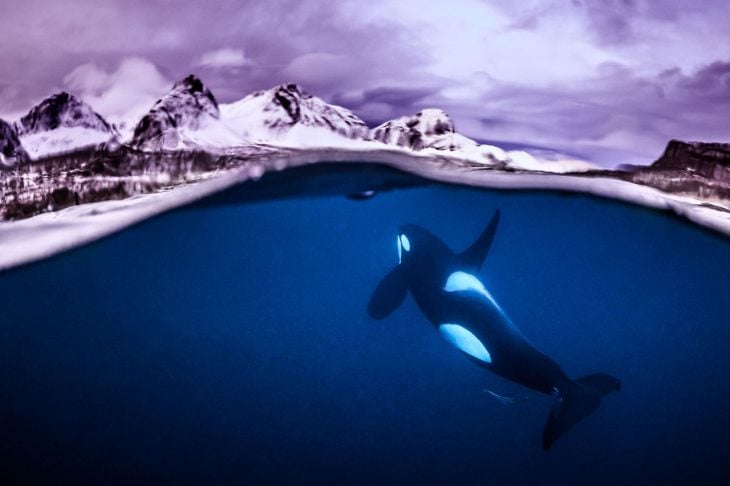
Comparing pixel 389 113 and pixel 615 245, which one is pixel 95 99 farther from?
pixel 615 245

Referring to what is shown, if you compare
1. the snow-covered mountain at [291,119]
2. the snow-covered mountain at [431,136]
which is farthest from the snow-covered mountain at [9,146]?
the snow-covered mountain at [431,136]

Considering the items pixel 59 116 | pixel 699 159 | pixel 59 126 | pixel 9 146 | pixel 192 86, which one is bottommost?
pixel 9 146

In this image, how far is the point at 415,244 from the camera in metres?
7.14

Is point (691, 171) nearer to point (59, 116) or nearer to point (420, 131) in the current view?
point (420, 131)

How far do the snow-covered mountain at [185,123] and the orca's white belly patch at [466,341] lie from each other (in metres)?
4.07

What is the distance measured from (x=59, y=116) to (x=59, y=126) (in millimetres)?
124

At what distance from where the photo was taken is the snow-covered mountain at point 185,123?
231 inches

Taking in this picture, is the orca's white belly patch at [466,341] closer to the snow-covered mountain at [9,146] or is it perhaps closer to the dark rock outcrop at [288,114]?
the dark rock outcrop at [288,114]

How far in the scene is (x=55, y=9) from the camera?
19.0ft

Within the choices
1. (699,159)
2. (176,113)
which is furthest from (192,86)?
(699,159)

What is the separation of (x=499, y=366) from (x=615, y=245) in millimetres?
8832

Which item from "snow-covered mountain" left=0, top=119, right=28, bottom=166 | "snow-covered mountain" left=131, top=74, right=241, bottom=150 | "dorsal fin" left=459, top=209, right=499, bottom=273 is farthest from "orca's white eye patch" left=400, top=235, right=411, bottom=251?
"snow-covered mountain" left=0, top=119, right=28, bottom=166

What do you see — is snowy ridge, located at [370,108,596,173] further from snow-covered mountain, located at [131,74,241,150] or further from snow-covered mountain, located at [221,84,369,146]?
snow-covered mountain, located at [131,74,241,150]

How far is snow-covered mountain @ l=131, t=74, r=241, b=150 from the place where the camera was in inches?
231
